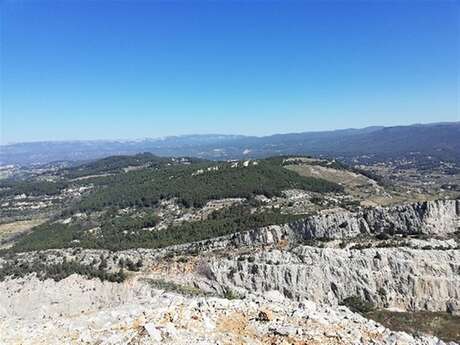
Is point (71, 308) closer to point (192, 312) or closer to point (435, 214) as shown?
point (192, 312)

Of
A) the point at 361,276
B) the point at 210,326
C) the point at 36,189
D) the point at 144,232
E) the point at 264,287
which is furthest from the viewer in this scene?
the point at 36,189

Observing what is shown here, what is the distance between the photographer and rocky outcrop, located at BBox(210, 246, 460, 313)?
42.0 meters

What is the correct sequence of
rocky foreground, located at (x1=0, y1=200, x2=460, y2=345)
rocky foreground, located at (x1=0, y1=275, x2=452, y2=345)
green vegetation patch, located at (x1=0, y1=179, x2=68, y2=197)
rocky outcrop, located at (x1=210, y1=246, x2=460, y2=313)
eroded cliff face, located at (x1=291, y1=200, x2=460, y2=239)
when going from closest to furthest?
rocky foreground, located at (x1=0, y1=275, x2=452, y2=345)
rocky foreground, located at (x1=0, y1=200, x2=460, y2=345)
rocky outcrop, located at (x1=210, y1=246, x2=460, y2=313)
eroded cliff face, located at (x1=291, y1=200, x2=460, y2=239)
green vegetation patch, located at (x1=0, y1=179, x2=68, y2=197)

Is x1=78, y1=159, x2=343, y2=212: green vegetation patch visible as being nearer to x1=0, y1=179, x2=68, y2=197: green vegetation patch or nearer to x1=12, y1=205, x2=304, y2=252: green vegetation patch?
x1=12, y1=205, x2=304, y2=252: green vegetation patch

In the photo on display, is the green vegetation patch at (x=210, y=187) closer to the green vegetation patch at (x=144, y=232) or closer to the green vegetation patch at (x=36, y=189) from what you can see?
the green vegetation patch at (x=144, y=232)

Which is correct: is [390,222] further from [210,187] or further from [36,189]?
[36,189]

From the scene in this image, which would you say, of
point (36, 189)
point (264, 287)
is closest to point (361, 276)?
point (264, 287)

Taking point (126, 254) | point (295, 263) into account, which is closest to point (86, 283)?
point (126, 254)

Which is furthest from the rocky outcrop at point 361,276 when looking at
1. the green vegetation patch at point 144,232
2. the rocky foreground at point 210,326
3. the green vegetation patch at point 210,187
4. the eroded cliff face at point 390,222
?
the green vegetation patch at point 210,187

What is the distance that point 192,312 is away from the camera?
2169cm

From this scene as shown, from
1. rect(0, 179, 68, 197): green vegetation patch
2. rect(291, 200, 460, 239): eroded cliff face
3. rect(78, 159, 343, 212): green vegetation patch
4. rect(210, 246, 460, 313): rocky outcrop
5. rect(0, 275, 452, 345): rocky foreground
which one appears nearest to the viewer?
rect(0, 275, 452, 345): rocky foreground

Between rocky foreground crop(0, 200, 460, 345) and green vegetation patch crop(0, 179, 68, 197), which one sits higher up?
rocky foreground crop(0, 200, 460, 345)

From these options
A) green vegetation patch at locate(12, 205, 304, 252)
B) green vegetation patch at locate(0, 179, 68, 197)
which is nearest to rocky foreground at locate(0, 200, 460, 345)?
green vegetation patch at locate(12, 205, 304, 252)

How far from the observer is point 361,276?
43281 mm
